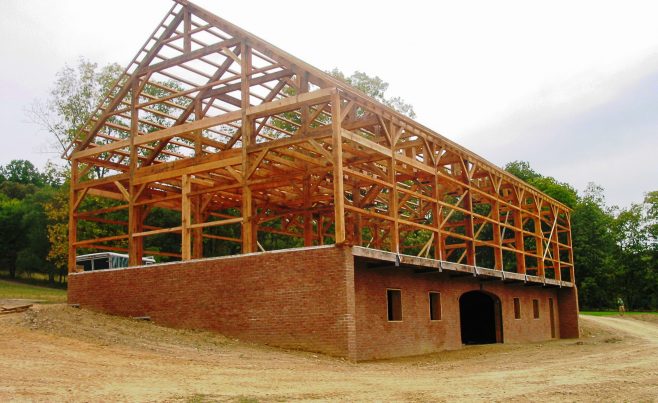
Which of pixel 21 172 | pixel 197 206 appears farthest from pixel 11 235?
pixel 197 206

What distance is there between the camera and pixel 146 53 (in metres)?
24.0

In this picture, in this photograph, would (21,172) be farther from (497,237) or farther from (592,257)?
(497,237)

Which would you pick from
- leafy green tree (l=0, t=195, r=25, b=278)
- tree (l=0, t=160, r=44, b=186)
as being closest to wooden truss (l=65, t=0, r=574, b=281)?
leafy green tree (l=0, t=195, r=25, b=278)

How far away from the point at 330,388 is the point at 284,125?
28866 mm

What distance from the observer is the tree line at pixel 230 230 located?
3984 centimetres

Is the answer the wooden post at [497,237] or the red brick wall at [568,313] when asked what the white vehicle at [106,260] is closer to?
the wooden post at [497,237]

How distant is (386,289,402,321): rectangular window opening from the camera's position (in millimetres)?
21219

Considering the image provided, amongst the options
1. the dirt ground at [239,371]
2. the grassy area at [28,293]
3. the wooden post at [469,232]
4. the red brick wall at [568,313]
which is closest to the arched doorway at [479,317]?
the wooden post at [469,232]

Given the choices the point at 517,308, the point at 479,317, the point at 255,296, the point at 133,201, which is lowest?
the point at 479,317

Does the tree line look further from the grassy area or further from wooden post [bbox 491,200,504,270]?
wooden post [bbox 491,200,504,270]

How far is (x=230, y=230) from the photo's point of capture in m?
43.8

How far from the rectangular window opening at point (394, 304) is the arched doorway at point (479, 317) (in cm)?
876

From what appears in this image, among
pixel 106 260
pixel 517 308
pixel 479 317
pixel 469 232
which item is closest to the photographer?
pixel 469 232

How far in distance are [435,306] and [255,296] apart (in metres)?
7.46
